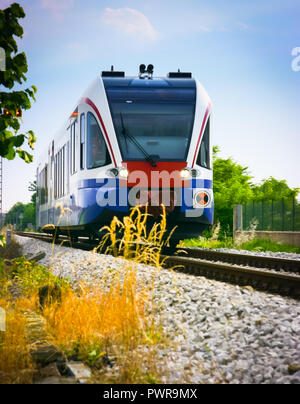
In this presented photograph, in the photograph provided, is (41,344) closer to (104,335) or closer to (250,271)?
(104,335)

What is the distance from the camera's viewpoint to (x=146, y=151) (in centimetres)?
927

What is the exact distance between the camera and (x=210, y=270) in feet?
26.1

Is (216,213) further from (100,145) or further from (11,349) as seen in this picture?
(11,349)

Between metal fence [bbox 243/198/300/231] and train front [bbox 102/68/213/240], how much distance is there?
710 centimetres

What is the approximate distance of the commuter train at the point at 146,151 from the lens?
909 cm

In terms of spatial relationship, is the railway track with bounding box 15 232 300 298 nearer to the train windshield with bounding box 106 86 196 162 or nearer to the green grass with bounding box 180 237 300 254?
the train windshield with bounding box 106 86 196 162

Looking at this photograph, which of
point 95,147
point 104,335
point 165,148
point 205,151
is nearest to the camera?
point 104,335

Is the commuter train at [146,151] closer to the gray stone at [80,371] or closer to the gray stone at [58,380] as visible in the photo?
the gray stone at [80,371]

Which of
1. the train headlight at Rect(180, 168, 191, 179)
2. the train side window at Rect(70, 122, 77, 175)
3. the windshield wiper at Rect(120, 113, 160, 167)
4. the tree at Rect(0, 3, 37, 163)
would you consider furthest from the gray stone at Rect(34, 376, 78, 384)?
the train side window at Rect(70, 122, 77, 175)

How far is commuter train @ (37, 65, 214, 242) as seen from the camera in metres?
9.09

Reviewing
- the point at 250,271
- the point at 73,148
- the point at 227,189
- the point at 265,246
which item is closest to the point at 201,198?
the point at 250,271

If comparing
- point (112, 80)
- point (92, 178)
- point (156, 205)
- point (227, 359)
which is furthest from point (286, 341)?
point (112, 80)

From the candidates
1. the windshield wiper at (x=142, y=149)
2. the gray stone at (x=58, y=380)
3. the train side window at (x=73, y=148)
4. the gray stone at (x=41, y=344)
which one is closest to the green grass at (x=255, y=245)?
the train side window at (x=73, y=148)

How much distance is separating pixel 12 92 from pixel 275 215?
51.1 feet
